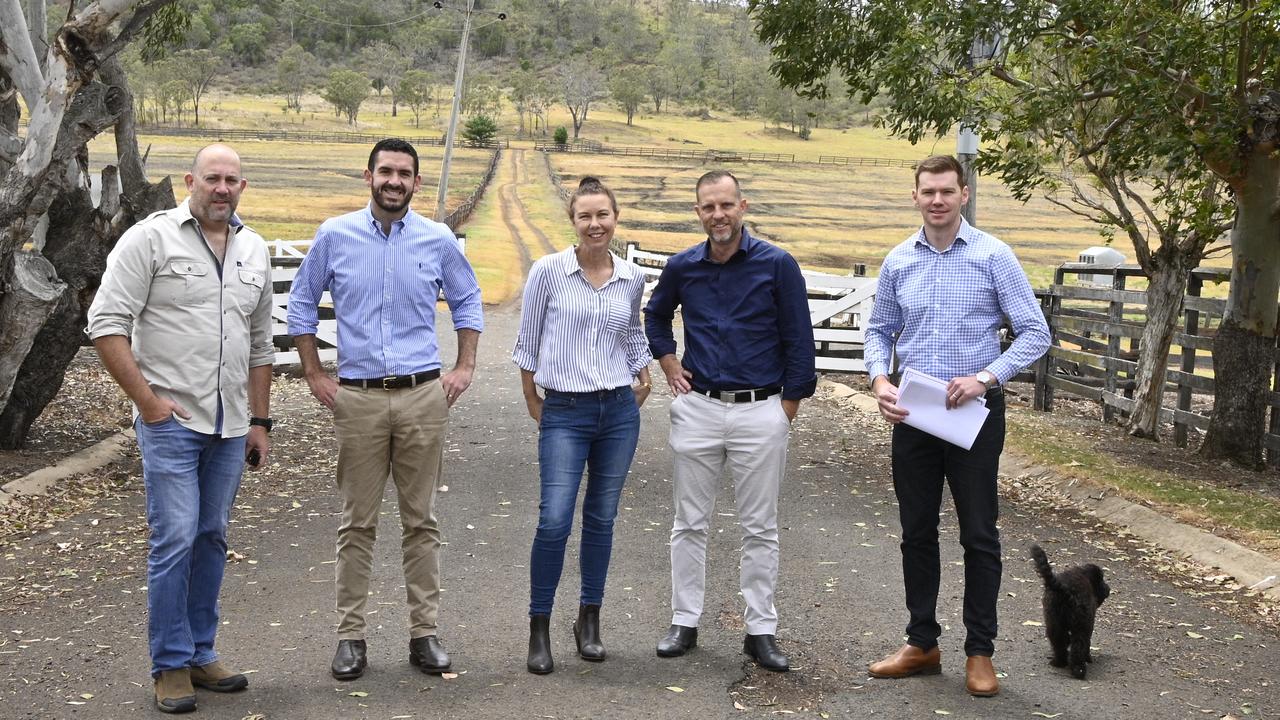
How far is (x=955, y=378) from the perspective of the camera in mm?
5008

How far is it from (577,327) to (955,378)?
1.58m

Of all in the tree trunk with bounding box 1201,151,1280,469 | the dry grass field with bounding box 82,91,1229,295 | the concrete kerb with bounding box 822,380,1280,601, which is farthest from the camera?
the dry grass field with bounding box 82,91,1229,295

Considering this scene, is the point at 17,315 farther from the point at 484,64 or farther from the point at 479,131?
the point at 484,64

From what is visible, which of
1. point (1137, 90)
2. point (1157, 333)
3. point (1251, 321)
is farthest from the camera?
point (1157, 333)

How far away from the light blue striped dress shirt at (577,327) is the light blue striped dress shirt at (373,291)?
14.3 inches

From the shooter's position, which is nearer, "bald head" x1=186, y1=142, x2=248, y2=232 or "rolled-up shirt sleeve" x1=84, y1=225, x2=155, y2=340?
"rolled-up shirt sleeve" x1=84, y1=225, x2=155, y2=340

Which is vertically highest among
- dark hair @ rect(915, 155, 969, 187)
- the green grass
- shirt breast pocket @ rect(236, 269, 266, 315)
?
dark hair @ rect(915, 155, 969, 187)

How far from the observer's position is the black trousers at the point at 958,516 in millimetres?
5039

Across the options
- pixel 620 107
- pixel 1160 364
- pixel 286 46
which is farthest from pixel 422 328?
pixel 286 46

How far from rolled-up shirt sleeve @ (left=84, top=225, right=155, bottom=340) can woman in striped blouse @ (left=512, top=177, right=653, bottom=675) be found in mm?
1467

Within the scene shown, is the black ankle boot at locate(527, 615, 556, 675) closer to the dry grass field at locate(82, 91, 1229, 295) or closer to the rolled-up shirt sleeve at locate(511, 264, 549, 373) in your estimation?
the rolled-up shirt sleeve at locate(511, 264, 549, 373)

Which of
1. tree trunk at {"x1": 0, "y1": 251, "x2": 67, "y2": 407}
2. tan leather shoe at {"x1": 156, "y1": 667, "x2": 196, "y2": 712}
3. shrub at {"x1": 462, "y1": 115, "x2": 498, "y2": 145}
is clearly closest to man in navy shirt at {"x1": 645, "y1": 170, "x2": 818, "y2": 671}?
tan leather shoe at {"x1": 156, "y1": 667, "x2": 196, "y2": 712}

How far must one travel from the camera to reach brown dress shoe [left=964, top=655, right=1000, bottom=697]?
4961 mm

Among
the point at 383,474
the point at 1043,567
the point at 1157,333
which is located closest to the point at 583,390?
the point at 383,474
